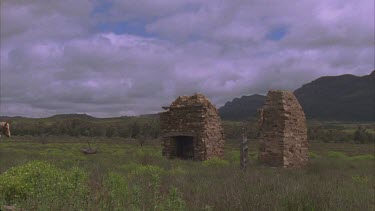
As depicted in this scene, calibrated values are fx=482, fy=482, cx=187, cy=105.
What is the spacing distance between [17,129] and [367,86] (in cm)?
15487

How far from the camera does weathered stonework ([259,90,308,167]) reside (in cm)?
2061

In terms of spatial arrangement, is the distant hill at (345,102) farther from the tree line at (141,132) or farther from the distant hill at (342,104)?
the tree line at (141,132)

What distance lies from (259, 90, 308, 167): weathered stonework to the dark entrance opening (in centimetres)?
560

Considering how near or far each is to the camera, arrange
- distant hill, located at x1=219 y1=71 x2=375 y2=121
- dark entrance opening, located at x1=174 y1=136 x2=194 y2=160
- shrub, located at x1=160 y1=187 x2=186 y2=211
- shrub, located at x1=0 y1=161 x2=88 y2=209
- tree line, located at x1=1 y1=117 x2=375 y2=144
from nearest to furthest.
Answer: shrub, located at x1=160 y1=187 x2=186 y2=211 → shrub, located at x1=0 y1=161 x2=88 y2=209 → dark entrance opening, located at x1=174 y1=136 x2=194 y2=160 → tree line, located at x1=1 y1=117 x2=375 y2=144 → distant hill, located at x1=219 y1=71 x2=375 y2=121

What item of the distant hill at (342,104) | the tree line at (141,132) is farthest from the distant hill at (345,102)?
the tree line at (141,132)

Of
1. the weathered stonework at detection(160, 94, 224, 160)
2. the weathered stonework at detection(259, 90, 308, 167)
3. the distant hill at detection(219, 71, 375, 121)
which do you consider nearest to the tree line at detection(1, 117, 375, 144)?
the weathered stonework at detection(160, 94, 224, 160)

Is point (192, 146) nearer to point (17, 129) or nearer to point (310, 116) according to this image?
point (17, 129)

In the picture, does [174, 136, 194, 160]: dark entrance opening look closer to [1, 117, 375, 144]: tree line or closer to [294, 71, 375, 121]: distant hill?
[1, 117, 375, 144]: tree line

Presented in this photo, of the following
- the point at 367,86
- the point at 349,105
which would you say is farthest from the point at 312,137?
the point at 367,86

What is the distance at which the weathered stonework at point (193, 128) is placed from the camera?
938 inches

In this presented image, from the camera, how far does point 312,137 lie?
206ft

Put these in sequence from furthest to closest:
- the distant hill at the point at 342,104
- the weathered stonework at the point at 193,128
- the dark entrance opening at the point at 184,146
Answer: the distant hill at the point at 342,104 → the dark entrance opening at the point at 184,146 → the weathered stonework at the point at 193,128

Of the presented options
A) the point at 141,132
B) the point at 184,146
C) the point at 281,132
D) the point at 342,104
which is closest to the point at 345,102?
the point at 342,104

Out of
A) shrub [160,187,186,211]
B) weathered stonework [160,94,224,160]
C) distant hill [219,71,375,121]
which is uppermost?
distant hill [219,71,375,121]
